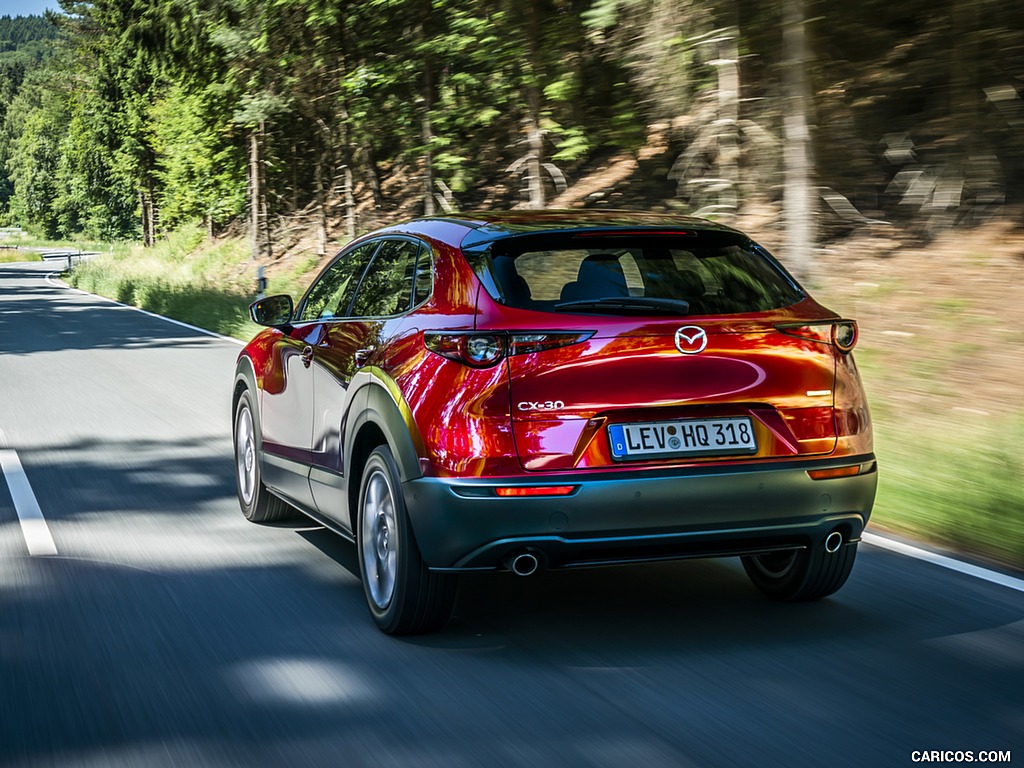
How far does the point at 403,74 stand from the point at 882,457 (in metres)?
19.6

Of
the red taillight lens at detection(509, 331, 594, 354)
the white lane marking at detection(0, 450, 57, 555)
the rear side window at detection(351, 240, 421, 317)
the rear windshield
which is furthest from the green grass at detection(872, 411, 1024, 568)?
the white lane marking at detection(0, 450, 57, 555)

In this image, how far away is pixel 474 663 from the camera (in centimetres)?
455

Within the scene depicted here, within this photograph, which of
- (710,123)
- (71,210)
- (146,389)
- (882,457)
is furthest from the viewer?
(71,210)

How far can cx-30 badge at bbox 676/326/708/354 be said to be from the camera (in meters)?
4.55

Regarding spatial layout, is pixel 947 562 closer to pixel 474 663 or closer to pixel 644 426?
pixel 644 426

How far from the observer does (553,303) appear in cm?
467

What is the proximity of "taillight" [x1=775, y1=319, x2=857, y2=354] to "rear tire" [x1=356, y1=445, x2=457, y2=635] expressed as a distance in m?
1.57

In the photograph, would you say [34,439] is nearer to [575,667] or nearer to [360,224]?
[575,667]

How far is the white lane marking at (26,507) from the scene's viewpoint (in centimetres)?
655

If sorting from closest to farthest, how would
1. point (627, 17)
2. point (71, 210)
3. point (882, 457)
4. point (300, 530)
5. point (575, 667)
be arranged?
point (575, 667) < point (300, 530) < point (882, 457) < point (627, 17) < point (71, 210)

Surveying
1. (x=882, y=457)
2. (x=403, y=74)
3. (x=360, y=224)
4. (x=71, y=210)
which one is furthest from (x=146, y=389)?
(x=71, y=210)

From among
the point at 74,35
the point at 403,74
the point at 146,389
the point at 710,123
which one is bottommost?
the point at 146,389

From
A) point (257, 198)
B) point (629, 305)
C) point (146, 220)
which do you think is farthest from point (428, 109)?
point (146, 220)

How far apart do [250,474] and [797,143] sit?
8.42 m
